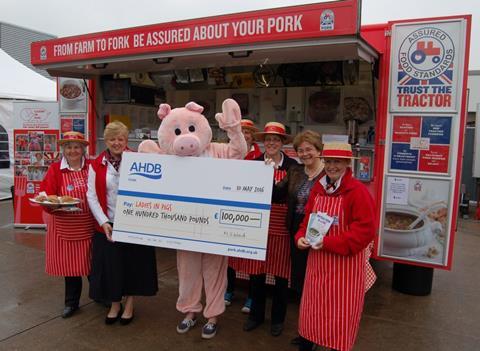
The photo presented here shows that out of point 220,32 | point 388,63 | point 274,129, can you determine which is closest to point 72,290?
point 274,129

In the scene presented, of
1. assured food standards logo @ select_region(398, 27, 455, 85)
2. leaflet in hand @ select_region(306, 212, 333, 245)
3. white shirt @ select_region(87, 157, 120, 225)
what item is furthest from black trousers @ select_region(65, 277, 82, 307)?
assured food standards logo @ select_region(398, 27, 455, 85)

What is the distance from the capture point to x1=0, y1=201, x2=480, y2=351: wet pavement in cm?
334

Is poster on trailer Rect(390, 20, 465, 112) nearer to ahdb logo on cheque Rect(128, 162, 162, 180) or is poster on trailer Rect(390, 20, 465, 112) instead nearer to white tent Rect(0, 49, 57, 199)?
ahdb logo on cheque Rect(128, 162, 162, 180)

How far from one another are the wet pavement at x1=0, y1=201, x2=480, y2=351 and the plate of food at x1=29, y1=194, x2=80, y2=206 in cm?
107

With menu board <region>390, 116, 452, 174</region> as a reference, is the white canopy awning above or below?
above

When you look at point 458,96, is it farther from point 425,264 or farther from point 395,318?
point 395,318

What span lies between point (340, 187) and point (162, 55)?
2601 mm

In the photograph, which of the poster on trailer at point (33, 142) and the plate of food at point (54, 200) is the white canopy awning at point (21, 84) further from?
the plate of food at point (54, 200)

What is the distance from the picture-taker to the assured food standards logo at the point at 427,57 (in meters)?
3.91

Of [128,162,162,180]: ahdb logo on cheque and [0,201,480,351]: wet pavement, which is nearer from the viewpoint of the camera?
[128,162,162,180]: ahdb logo on cheque

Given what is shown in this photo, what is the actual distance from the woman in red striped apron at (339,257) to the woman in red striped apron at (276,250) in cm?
63

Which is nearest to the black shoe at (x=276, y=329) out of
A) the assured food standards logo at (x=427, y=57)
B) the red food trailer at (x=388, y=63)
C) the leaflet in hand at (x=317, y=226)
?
the leaflet in hand at (x=317, y=226)

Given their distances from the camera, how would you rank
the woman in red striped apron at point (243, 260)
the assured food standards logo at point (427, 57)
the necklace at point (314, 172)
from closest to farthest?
the necklace at point (314, 172)
the woman in red striped apron at point (243, 260)
the assured food standards logo at point (427, 57)

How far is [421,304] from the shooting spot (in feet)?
13.8
